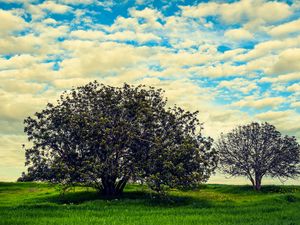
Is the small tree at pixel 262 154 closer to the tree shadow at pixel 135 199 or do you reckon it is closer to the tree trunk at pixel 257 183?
the tree trunk at pixel 257 183

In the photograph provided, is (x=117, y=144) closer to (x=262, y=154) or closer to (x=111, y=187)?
(x=111, y=187)

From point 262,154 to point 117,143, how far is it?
31.4 m

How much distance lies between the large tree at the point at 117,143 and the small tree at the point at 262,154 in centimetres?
2322

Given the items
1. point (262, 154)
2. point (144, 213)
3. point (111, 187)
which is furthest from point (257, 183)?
point (144, 213)

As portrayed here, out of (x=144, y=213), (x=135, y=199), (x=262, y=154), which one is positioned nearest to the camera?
(x=144, y=213)

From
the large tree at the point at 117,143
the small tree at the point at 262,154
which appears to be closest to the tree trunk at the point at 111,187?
the large tree at the point at 117,143

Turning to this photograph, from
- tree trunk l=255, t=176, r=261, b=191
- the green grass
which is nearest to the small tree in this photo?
tree trunk l=255, t=176, r=261, b=191

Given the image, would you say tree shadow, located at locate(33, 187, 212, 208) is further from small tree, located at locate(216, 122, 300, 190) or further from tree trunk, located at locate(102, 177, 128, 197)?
small tree, located at locate(216, 122, 300, 190)

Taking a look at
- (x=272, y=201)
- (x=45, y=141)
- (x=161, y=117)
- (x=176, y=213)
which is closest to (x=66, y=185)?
(x=45, y=141)

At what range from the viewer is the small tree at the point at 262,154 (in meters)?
67.0

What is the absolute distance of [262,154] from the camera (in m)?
66.9

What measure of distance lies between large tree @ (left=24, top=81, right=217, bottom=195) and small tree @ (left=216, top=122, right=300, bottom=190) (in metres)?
23.2

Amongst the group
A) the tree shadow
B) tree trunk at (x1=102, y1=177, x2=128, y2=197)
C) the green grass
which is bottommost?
the green grass

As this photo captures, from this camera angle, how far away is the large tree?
4219cm
